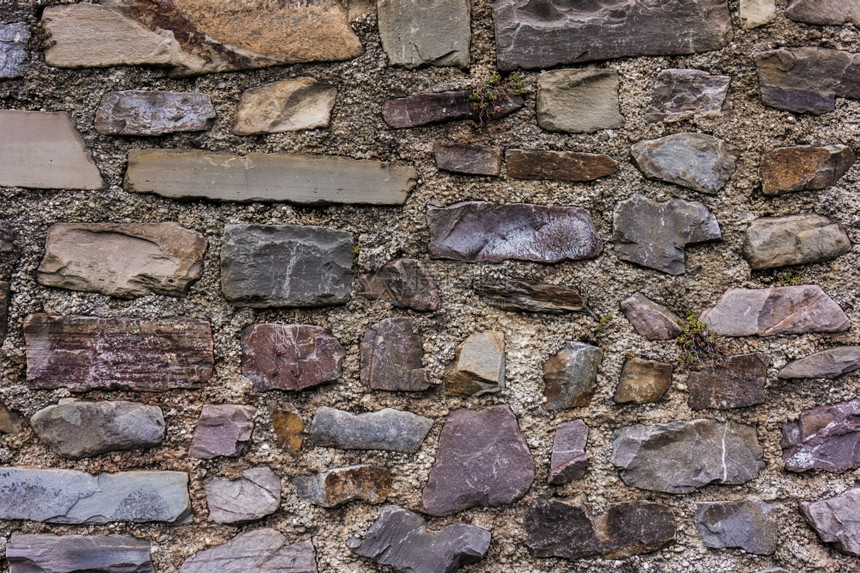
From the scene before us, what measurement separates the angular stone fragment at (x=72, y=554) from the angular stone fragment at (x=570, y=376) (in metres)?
0.89

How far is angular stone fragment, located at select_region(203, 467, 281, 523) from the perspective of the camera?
46.4 inches

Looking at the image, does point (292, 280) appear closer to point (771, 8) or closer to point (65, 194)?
point (65, 194)

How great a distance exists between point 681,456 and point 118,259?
1.23m

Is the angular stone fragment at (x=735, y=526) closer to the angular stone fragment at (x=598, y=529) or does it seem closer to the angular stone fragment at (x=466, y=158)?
the angular stone fragment at (x=598, y=529)

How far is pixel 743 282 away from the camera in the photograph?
1230 mm

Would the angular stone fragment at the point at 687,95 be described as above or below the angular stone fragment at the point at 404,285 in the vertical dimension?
above

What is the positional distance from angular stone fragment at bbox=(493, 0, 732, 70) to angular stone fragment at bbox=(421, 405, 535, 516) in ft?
2.44

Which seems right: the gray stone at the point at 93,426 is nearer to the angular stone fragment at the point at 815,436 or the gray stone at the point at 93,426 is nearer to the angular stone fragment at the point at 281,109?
the angular stone fragment at the point at 281,109

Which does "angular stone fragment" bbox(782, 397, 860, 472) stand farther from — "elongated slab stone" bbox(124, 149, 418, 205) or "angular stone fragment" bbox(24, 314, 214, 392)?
"angular stone fragment" bbox(24, 314, 214, 392)

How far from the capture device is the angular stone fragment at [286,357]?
3.90 ft

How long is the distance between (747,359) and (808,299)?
182 millimetres

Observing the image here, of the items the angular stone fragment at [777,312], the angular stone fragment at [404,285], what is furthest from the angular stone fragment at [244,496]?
the angular stone fragment at [777,312]

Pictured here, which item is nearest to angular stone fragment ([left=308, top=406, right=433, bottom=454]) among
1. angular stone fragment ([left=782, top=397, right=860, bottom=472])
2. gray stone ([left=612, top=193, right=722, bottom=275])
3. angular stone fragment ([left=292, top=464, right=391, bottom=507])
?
angular stone fragment ([left=292, top=464, right=391, bottom=507])

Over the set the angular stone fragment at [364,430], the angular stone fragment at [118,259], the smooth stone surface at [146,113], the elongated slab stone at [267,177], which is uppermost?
the smooth stone surface at [146,113]
